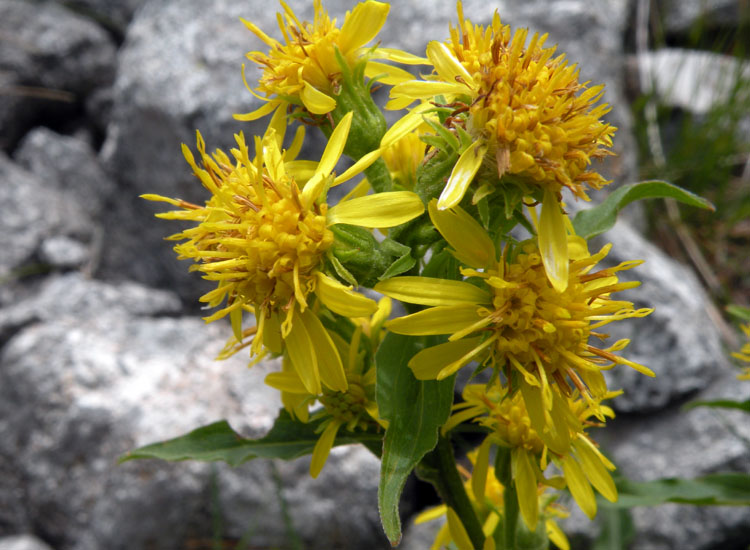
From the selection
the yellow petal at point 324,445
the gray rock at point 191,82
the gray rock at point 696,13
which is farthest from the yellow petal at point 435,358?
the gray rock at point 696,13

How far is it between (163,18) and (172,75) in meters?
0.54

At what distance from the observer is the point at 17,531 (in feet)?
10.5

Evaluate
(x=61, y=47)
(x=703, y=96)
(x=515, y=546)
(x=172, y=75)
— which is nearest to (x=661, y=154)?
(x=703, y=96)

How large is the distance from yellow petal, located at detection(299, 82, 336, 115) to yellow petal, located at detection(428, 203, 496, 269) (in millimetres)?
322

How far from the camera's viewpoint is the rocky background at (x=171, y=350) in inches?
118

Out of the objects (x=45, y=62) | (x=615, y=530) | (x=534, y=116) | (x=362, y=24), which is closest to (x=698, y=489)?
(x=615, y=530)

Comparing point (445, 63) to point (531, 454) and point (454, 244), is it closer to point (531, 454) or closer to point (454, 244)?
point (454, 244)

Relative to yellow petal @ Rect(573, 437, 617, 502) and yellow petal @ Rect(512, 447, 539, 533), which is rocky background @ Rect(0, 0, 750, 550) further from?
yellow petal @ Rect(573, 437, 617, 502)

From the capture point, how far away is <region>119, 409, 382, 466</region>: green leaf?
1.52 metres

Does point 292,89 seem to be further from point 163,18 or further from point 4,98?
point 4,98

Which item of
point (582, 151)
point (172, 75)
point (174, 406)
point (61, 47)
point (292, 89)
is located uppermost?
point (582, 151)

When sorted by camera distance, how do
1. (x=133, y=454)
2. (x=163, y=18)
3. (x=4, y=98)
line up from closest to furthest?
1. (x=133, y=454)
2. (x=163, y=18)
3. (x=4, y=98)

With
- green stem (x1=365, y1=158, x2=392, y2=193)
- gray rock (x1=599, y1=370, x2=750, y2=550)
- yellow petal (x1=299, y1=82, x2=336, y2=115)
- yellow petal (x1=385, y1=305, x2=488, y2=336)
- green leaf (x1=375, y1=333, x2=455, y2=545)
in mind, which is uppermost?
yellow petal (x1=299, y1=82, x2=336, y2=115)

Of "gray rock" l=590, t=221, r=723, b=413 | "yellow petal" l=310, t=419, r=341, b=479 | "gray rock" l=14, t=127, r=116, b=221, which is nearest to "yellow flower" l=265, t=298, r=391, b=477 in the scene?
"yellow petal" l=310, t=419, r=341, b=479
